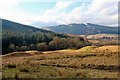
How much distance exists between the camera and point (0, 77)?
71.4 ft

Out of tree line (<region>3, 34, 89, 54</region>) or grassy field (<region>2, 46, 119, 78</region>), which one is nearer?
grassy field (<region>2, 46, 119, 78</region>)

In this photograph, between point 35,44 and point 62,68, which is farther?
point 35,44

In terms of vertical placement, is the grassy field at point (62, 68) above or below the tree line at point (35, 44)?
below

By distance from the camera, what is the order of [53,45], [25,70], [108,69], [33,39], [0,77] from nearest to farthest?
[0,77] < [25,70] < [108,69] < [53,45] < [33,39]

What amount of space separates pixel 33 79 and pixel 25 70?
5.40 metres

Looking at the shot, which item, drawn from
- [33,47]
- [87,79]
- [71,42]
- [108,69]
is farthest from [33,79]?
[71,42]

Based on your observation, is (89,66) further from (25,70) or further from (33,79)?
(33,79)

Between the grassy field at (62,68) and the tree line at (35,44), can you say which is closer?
the grassy field at (62,68)

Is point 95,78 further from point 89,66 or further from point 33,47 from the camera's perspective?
point 33,47

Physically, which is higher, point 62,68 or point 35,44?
point 35,44

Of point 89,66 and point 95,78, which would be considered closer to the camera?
point 95,78

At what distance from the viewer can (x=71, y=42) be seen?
110250mm

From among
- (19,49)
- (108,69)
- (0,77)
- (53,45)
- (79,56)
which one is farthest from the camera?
(53,45)

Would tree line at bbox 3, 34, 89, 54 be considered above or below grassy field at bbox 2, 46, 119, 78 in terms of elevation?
above
